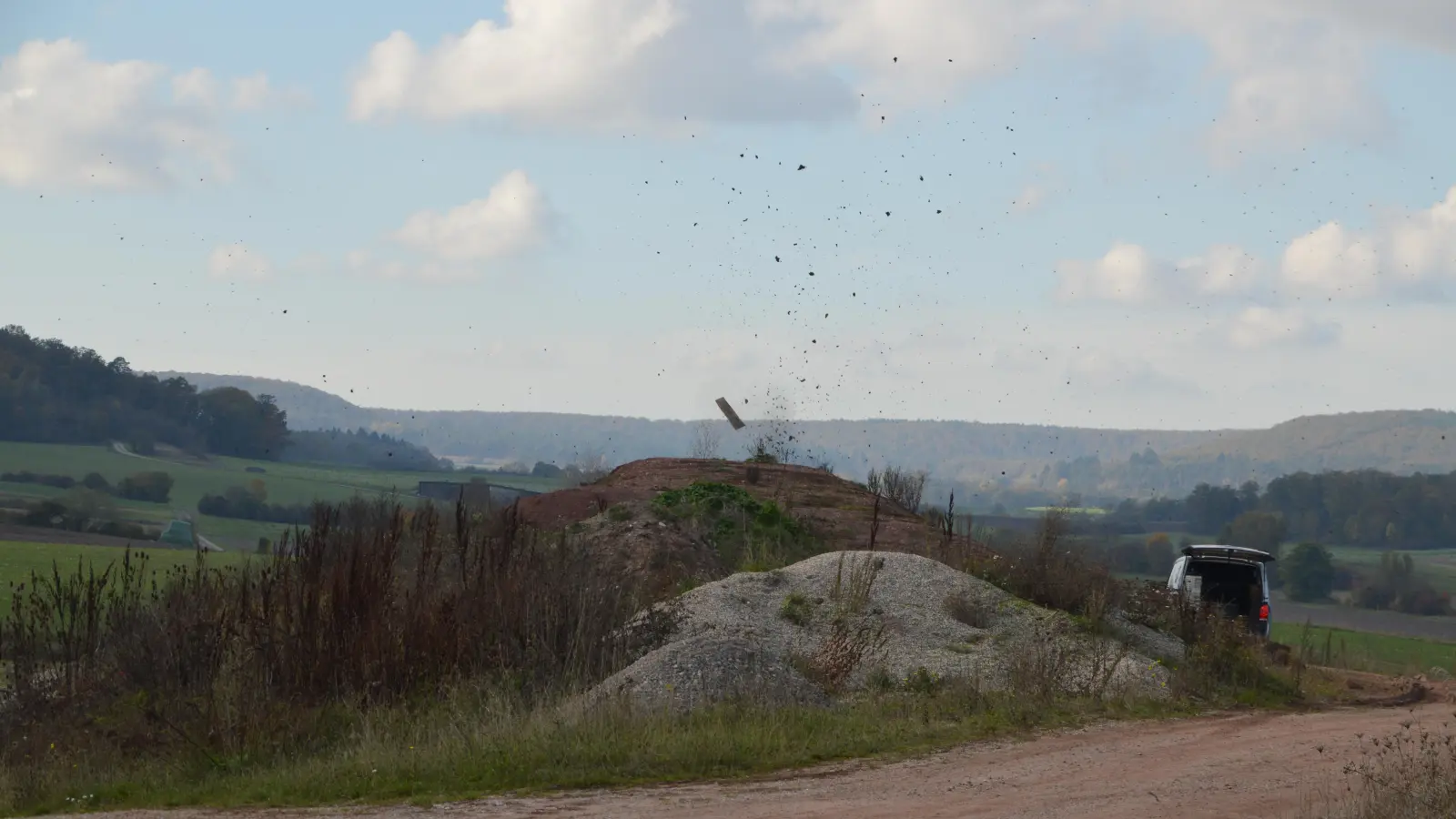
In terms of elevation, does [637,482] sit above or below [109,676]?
above

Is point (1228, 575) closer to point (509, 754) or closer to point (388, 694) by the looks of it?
point (388, 694)

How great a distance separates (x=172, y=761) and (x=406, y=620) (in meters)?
3.01

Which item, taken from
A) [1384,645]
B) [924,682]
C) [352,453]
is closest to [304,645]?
[924,682]

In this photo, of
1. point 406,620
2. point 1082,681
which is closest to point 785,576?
point 1082,681

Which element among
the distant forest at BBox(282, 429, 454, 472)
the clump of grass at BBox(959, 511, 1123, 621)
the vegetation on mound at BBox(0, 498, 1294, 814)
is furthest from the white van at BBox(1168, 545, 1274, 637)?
the distant forest at BBox(282, 429, 454, 472)

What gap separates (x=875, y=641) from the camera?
17844 millimetres

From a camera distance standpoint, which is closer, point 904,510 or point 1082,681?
point 1082,681

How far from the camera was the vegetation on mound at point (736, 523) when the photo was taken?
25594 mm

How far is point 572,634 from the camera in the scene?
15.9 meters

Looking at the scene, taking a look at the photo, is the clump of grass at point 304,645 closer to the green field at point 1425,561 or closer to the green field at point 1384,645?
the green field at point 1384,645

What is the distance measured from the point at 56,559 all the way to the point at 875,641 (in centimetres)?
3965

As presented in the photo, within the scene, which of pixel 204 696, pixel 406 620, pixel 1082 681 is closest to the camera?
pixel 204 696

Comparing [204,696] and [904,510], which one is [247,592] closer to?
[204,696]

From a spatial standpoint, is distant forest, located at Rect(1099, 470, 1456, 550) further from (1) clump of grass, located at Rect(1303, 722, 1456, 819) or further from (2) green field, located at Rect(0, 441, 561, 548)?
(1) clump of grass, located at Rect(1303, 722, 1456, 819)
